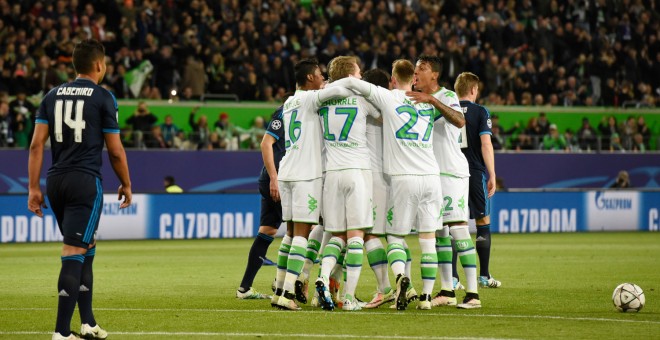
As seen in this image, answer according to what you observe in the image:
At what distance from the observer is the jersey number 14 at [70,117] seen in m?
7.90

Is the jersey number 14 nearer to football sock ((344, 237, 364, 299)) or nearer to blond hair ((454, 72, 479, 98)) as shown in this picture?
football sock ((344, 237, 364, 299))

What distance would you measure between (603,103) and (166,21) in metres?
13.1

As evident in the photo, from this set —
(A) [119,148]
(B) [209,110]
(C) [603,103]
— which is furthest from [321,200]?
(C) [603,103]

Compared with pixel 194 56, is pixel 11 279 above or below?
below

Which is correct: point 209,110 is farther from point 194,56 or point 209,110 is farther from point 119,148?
point 119,148

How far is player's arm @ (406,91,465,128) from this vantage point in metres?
10.0

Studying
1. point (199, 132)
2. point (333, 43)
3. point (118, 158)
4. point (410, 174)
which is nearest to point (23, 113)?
point (199, 132)

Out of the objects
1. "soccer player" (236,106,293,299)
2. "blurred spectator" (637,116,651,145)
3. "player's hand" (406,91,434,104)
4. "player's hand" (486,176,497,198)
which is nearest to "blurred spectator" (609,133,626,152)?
"blurred spectator" (637,116,651,145)

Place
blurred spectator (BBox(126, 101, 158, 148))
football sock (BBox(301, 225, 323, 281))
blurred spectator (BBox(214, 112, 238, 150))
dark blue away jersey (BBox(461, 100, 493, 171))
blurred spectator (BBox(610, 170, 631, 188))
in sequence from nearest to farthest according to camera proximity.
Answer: football sock (BBox(301, 225, 323, 281)), dark blue away jersey (BBox(461, 100, 493, 171)), blurred spectator (BBox(126, 101, 158, 148)), blurred spectator (BBox(214, 112, 238, 150)), blurred spectator (BBox(610, 170, 631, 188))

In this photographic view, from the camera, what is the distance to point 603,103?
32.0 m

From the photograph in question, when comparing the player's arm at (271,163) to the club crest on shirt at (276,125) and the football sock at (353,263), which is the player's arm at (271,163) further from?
the football sock at (353,263)

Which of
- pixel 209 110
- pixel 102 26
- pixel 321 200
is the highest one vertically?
pixel 102 26

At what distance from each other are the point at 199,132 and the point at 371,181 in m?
17.3

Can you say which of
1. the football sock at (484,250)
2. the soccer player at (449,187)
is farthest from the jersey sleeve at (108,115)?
the football sock at (484,250)
